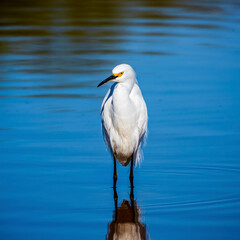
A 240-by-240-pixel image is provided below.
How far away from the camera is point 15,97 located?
8.35 m

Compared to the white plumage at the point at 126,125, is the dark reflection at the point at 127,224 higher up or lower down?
lower down

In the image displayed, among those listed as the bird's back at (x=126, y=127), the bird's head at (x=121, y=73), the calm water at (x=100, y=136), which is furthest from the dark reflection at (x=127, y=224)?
the bird's head at (x=121, y=73)

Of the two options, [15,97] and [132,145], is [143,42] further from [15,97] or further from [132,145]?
[132,145]

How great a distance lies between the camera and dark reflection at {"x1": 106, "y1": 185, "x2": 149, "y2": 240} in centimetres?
428

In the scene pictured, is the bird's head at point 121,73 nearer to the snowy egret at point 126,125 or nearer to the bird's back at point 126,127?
the snowy egret at point 126,125

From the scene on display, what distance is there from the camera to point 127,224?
177 inches

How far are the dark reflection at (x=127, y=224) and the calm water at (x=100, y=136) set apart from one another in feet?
0.07

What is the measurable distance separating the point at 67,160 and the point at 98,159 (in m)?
0.33

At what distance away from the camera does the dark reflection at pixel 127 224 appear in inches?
168

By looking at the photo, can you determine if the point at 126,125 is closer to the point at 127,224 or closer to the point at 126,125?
the point at 126,125

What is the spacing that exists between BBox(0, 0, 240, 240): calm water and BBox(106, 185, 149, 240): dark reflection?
0.02 meters

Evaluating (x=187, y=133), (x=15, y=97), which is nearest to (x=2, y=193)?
(x=187, y=133)

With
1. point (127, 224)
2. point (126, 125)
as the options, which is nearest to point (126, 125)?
point (126, 125)

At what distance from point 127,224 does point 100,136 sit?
2.32m
